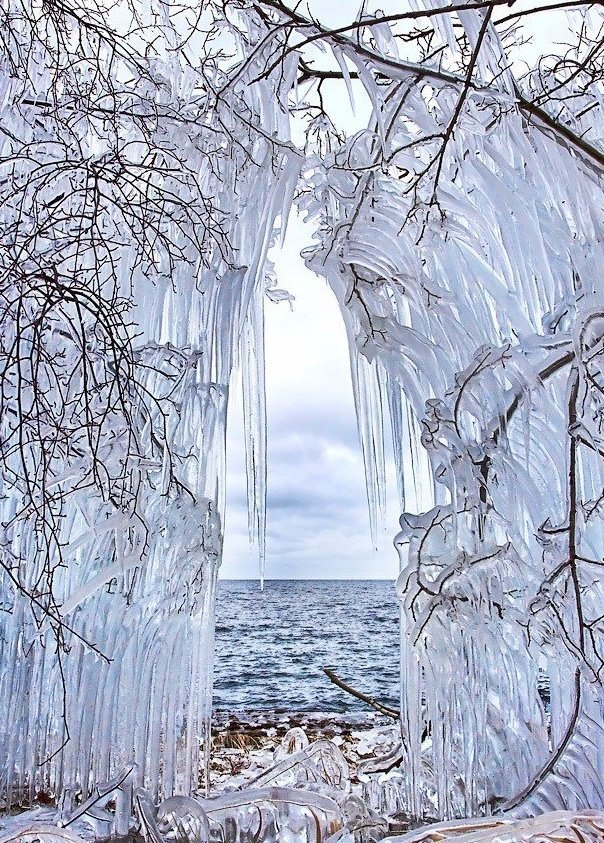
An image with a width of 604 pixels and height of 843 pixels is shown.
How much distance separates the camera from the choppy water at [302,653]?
1362 centimetres

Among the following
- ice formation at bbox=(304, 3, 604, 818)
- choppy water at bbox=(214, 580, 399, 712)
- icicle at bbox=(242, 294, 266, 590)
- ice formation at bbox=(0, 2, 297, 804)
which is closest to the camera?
ice formation at bbox=(304, 3, 604, 818)

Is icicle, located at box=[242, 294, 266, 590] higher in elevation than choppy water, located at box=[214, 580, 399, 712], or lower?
higher

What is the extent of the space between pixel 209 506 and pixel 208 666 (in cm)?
65

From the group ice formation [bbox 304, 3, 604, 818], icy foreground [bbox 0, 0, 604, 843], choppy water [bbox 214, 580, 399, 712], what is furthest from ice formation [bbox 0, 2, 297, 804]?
choppy water [bbox 214, 580, 399, 712]

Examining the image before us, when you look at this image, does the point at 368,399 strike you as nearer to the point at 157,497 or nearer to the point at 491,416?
the point at 491,416

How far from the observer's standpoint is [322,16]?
2748 millimetres

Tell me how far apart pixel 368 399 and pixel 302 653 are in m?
16.8

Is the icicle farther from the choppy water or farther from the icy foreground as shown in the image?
the choppy water

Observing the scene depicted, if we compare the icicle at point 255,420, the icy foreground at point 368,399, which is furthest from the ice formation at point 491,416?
the icicle at point 255,420

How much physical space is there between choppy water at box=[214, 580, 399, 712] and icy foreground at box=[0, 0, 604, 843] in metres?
2.89

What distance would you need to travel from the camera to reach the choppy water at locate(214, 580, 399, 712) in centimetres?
1362

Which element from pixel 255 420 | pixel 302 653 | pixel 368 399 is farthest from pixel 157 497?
pixel 302 653

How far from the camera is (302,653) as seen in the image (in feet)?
63.3

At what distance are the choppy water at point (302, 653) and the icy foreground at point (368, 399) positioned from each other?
2887 mm
